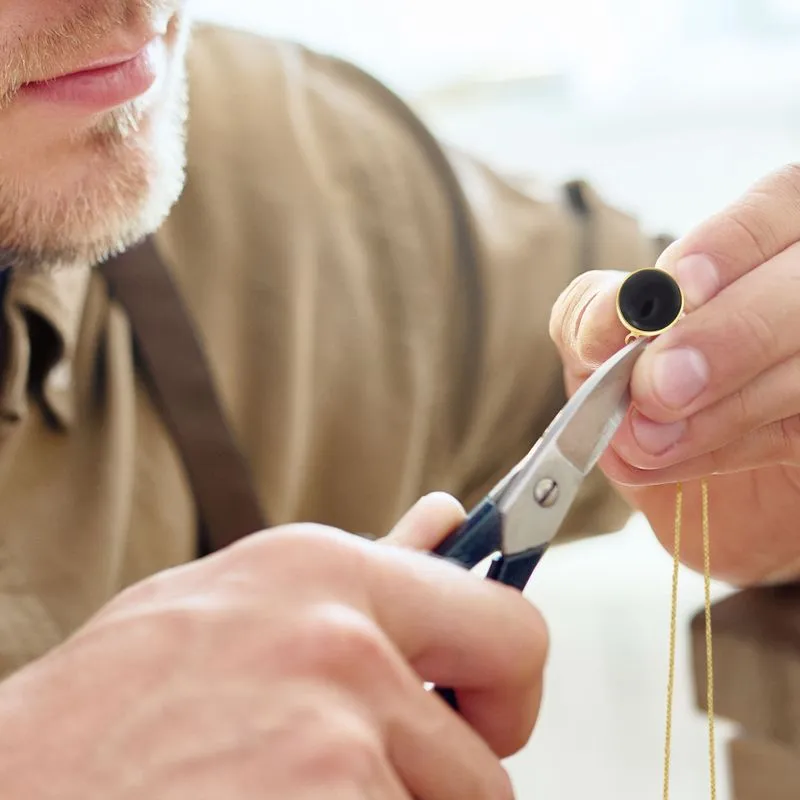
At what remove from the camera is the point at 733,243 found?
0.98 feet

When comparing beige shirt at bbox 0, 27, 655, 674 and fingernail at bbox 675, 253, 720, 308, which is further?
beige shirt at bbox 0, 27, 655, 674

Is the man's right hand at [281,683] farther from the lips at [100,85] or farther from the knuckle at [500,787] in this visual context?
the lips at [100,85]

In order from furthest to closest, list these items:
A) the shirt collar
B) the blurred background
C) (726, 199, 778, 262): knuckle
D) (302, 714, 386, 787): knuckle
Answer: the blurred background < the shirt collar < (726, 199, 778, 262): knuckle < (302, 714, 386, 787): knuckle

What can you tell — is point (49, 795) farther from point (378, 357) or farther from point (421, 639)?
point (378, 357)

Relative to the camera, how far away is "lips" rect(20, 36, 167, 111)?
36 cm

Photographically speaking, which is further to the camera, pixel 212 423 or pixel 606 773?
pixel 212 423

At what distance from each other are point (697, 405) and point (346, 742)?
0.15 meters

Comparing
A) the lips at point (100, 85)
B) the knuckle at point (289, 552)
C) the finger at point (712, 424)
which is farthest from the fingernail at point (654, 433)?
the lips at point (100, 85)

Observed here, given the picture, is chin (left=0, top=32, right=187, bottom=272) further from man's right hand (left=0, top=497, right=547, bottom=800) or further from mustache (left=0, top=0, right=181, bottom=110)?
man's right hand (left=0, top=497, right=547, bottom=800)

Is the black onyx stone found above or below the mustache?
below

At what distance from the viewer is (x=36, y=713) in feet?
0.69

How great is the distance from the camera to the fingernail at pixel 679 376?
0.26 meters

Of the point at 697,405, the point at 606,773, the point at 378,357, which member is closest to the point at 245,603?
the point at 697,405

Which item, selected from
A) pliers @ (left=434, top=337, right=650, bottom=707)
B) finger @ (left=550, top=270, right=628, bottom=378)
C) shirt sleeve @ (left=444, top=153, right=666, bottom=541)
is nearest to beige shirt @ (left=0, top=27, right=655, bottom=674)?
shirt sleeve @ (left=444, top=153, right=666, bottom=541)
